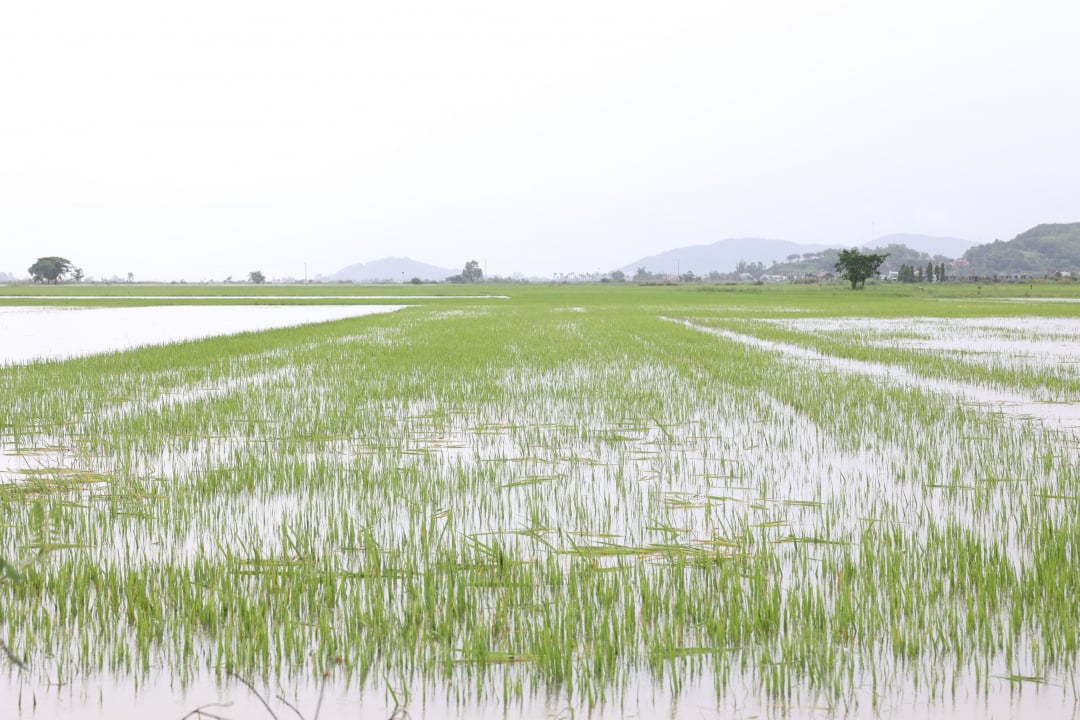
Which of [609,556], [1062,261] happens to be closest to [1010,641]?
[609,556]

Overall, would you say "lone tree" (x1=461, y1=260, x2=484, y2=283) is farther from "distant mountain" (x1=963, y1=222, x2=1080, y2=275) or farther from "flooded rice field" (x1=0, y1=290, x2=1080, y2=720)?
"flooded rice field" (x1=0, y1=290, x2=1080, y2=720)

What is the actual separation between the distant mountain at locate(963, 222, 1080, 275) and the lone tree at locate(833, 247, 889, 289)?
121 metres

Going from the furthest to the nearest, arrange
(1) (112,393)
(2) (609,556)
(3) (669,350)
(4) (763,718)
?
(3) (669,350) < (1) (112,393) < (2) (609,556) < (4) (763,718)

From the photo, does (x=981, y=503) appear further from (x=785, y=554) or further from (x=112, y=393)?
(x=112, y=393)

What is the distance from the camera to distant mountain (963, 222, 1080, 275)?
570ft

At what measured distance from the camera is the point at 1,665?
8.89 ft

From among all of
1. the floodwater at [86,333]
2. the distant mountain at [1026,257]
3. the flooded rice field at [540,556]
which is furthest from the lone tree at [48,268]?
the distant mountain at [1026,257]

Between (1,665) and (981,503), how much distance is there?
15.2ft

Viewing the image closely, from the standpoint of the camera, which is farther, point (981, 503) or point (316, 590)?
point (981, 503)

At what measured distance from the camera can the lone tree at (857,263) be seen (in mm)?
60438

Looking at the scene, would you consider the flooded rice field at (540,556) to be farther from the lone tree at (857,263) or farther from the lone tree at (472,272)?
the lone tree at (472,272)

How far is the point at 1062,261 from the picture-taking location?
184 m

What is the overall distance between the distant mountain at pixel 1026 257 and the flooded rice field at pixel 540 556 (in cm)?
18049

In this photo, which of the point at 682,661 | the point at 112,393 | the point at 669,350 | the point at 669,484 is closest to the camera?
the point at 682,661
